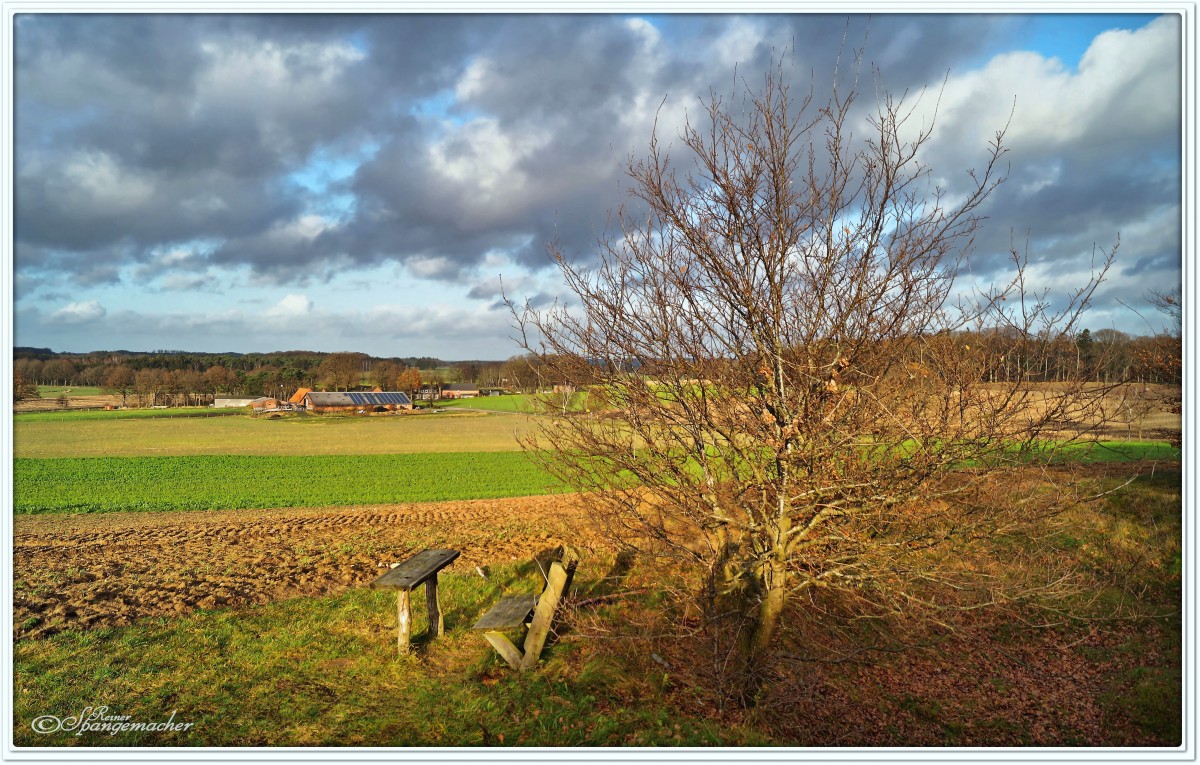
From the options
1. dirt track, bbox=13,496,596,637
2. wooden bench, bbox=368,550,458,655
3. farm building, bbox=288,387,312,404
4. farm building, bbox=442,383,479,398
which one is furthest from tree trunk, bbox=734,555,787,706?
farm building, bbox=442,383,479,398

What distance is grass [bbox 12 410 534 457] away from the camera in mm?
30625

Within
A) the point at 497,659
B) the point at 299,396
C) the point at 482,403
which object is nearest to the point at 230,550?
the point at 497,659

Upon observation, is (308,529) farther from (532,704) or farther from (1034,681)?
(1034,681)

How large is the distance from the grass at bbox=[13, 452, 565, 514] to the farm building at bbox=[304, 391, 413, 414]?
42.5m

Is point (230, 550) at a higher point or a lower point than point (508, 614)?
lower

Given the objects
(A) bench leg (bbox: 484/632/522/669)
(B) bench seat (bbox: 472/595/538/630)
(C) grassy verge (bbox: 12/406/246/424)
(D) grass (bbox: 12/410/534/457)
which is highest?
(B) bench seat (bbox: 472/595/538/630)

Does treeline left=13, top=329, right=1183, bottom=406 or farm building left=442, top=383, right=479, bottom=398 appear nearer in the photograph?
treeline left=13, top=329, right=1183, bottom=406

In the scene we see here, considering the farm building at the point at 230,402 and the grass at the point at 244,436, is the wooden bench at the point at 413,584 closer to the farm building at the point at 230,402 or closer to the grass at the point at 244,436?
the grass at the point at 244,436

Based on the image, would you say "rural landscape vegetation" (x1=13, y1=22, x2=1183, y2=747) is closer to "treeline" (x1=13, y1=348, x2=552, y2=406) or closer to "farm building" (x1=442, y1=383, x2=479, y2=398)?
"treeline" (x1=13, y1=348, x2=552, y2=406)

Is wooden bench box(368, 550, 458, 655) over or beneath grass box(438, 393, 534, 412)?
over

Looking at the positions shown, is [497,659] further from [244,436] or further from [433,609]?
[244,436]

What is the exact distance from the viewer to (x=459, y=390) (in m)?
92.6

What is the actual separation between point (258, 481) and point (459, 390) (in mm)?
72773

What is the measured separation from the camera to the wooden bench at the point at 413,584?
5.64 meters
